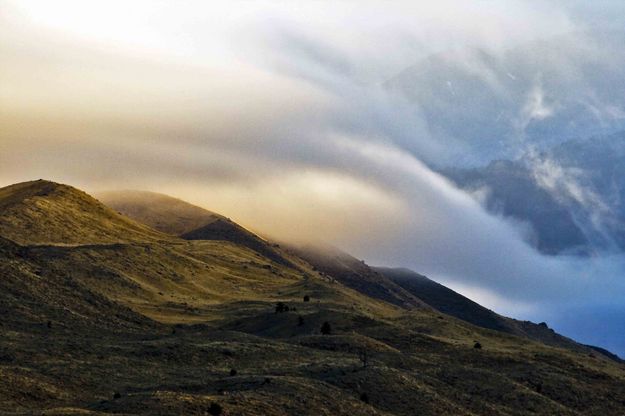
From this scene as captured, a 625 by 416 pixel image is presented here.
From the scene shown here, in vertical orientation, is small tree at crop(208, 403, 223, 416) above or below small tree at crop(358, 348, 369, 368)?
below

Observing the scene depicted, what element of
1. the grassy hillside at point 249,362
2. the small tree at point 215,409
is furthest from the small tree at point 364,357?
the small tree at point 215,409

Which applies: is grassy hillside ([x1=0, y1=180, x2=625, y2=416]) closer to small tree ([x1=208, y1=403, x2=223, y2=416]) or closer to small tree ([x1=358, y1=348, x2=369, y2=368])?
small tree ([x1=208, y1=403, x2=223, y2=416])

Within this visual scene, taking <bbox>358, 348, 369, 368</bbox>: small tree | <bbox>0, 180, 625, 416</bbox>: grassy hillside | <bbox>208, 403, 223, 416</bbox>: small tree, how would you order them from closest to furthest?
<bbox>208, 403, 223, 416</bbox>: small tree, <bbox>0, 180, 625, 416</bbox>: grassy hillside, <bbox>358, 348, 369, 368</bbox>: small tree

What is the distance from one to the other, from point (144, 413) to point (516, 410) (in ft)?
126

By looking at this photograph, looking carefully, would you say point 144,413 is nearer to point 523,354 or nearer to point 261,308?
point 523,354

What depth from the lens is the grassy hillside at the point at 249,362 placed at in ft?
265

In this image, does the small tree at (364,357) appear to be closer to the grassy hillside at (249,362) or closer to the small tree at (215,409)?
the grassy hillside at (249,362)

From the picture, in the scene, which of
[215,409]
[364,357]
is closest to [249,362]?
[364,357]

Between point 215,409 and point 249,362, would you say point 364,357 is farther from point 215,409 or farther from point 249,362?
point 215,409

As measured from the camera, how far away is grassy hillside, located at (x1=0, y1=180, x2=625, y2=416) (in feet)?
265

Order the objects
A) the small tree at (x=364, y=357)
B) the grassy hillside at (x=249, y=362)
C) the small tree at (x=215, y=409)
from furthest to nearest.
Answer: the small tree at (x=364, y=357) < the grassy hillside at (x=249, y=362) < the small tree at (x=215, y=409)

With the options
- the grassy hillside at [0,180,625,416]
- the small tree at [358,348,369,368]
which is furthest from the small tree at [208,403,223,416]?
the small tree at [358,348,369,368]

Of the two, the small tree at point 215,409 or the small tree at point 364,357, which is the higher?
the small tree at point 364,357

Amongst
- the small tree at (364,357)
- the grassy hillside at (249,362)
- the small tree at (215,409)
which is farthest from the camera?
the small tree at (364,357)
